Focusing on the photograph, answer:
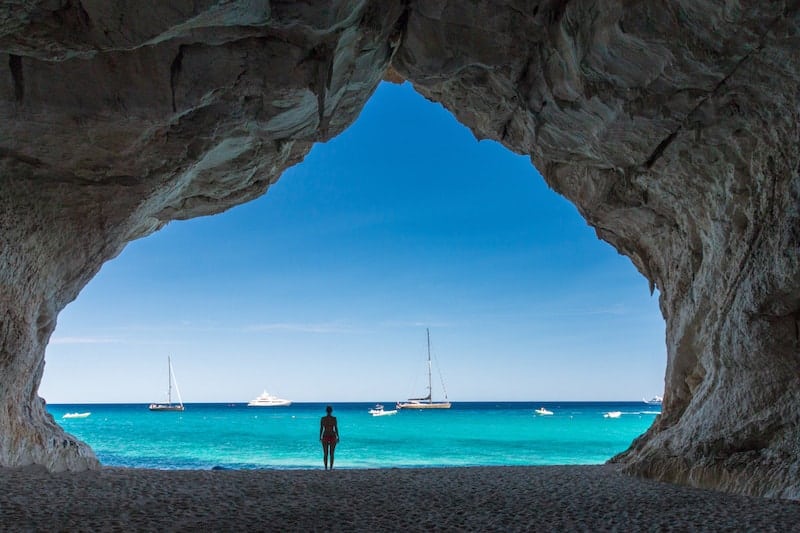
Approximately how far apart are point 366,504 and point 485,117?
9238mm

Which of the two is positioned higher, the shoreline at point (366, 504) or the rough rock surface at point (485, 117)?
the rough rock surface at point (485, 117)

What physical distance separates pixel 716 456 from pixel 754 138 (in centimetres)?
557

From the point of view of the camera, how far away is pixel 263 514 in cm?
692

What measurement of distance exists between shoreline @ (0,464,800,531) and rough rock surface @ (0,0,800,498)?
1496mm

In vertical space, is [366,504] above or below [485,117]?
below

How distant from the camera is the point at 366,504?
7.80 m

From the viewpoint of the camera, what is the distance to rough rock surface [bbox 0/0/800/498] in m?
8.20

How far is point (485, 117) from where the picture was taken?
13227 mm

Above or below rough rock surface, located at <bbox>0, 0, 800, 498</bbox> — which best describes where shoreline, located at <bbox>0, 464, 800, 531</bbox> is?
below

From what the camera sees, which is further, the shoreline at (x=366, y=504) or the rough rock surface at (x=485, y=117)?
the rough rock surface at (x=485, y=117)

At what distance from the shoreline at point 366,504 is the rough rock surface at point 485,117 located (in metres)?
1.50

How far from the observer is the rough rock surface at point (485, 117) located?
8.20 metres

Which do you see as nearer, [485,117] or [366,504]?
[366,504]

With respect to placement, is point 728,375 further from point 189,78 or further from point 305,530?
point 189,78
